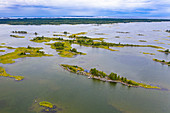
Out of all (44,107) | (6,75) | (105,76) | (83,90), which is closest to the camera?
(44,107)

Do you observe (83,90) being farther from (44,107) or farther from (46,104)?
(44,107)

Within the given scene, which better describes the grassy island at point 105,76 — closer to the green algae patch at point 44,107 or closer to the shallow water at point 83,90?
the shallow water at point 83,90

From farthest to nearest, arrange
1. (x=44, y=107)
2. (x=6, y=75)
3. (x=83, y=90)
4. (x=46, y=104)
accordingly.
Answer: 1. (x=6, y=75)
2. (x=83, y=90)
3. (x=46, y=104)
4. (x=44, y=107)

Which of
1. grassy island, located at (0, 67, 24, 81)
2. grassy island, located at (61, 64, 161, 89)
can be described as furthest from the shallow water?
grassy island, located at (61, 64, 161, 89)

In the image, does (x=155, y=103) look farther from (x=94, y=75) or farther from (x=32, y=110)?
(x=32, y=110)

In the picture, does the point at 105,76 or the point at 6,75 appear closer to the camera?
the point at 105,76

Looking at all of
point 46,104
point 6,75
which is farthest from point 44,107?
point 6,75

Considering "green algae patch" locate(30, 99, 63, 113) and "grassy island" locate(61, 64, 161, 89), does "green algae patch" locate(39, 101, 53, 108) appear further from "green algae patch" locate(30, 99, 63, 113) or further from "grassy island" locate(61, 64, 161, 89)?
"grassy island" locate(61, 64, 161, 89)

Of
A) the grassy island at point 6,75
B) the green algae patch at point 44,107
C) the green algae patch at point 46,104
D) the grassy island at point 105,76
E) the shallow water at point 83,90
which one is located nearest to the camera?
the green algae patch at point 44,107

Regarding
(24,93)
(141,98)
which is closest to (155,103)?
(141,98)

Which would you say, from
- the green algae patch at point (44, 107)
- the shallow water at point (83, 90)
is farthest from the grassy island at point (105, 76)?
the green algae patch at point (44, 107)

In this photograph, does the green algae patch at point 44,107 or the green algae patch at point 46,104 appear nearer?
the green algae patch at point 44,107
